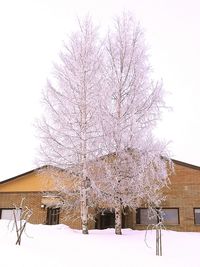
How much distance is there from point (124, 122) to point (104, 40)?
193 inches

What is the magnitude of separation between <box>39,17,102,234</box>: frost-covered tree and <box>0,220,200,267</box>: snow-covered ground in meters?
3.12

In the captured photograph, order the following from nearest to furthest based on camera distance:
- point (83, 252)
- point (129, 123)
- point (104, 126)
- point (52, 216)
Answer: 1. point (83, 252)
2. point (104, 126)
3. point (129, 123)
4. point (52, 216)

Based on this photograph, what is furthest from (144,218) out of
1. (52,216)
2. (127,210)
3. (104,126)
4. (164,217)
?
(104,126)

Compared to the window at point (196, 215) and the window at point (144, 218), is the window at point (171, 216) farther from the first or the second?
the window at point (196, 215)

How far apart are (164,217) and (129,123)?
719cm

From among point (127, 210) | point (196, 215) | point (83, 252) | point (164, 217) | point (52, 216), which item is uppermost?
point (127, 210)

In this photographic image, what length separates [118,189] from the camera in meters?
15.0

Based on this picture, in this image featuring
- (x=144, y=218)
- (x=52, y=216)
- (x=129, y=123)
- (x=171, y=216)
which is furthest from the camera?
(x=52, y=216)

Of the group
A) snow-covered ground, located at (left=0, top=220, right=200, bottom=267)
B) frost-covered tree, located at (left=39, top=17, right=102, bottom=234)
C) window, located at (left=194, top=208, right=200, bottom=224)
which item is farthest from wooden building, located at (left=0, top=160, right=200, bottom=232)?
snow-covered ground, located at (left=0, top=220, right=200, bottom=267)

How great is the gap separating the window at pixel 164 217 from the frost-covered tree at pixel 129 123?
3.75 meters

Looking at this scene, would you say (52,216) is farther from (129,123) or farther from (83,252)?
(83,252)

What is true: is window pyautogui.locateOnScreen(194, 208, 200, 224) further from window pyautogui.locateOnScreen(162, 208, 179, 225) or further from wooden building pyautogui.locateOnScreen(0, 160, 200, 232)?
window pyautogui.locateOnScreen(162, 208, 179, 225)

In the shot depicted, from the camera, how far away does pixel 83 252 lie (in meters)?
9.91

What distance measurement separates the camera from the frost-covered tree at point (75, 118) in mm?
15469
